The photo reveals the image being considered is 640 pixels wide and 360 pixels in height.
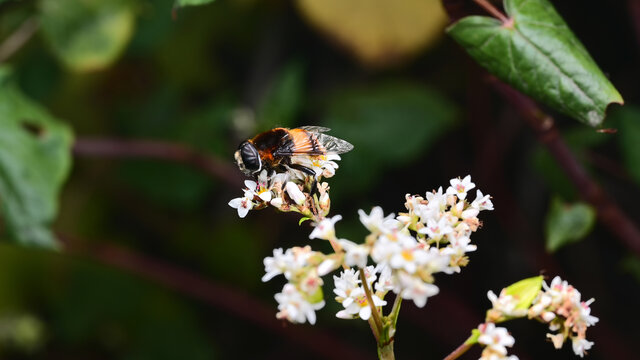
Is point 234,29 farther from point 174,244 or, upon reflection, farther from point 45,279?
point 45,279

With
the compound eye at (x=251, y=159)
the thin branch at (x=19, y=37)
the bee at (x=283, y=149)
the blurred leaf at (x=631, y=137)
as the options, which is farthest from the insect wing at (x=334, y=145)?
the thin branch at (x=19, y=37)

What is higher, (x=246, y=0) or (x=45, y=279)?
(x=246, y=0)

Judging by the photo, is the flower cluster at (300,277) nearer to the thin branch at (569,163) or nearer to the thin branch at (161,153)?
the thin branch at (569,163)

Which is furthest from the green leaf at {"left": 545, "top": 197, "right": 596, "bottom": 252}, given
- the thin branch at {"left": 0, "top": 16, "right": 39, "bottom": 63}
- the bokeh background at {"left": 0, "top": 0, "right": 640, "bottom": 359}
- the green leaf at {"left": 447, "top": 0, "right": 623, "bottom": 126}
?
the thin branch at {"left": 0, "top": 16, "right": 39, "bottom": 63}

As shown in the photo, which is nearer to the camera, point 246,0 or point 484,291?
point 484,291

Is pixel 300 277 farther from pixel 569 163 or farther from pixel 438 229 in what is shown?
pixel 569 163

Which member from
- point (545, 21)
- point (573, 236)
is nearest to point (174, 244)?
point (573, 236)
